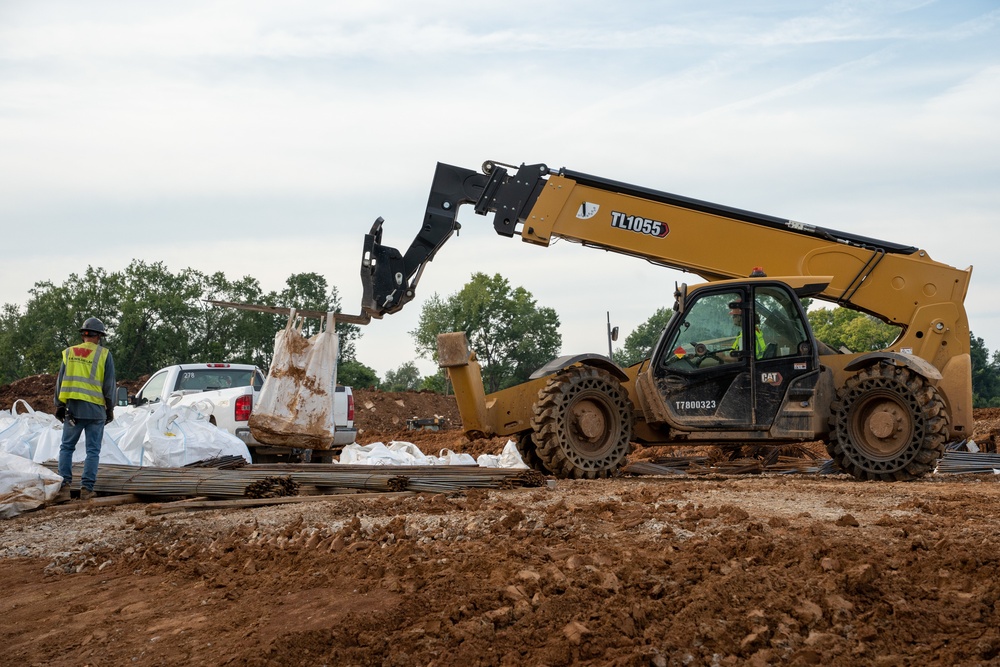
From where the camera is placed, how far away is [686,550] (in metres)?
6.02

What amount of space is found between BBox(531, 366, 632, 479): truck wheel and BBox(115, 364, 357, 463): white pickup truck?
3646mm

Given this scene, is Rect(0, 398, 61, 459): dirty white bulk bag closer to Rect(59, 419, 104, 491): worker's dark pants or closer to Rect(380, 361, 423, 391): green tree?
Rect(59, 419, 104, 491): worker's dark pants

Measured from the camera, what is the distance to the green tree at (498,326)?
188 feet

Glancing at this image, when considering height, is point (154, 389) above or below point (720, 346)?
below

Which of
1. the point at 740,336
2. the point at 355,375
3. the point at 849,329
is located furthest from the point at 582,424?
the point at 849,329

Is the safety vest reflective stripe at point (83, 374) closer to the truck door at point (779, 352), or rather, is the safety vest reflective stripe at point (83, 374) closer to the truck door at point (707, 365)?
the truck door at point (707, 365)

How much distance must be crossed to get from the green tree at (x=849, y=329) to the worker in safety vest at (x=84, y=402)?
6280 centimetres

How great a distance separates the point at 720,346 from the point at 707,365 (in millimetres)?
263

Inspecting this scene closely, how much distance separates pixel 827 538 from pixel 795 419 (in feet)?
16.9

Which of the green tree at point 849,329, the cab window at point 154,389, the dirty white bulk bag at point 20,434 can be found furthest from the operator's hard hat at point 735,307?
the green tree at point 849,329

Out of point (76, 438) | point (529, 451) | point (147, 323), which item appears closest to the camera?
point (76, 438)

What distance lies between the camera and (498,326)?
61.9 m

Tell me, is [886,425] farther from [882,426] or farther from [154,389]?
[154,389]

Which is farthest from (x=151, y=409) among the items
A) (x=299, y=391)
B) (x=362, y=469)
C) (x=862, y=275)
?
(x=862, y=275)
